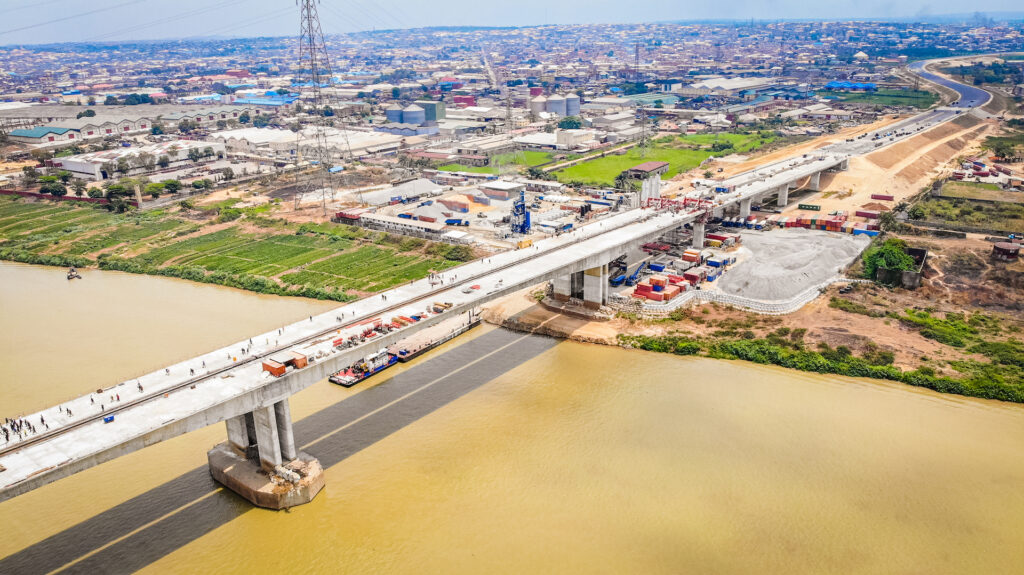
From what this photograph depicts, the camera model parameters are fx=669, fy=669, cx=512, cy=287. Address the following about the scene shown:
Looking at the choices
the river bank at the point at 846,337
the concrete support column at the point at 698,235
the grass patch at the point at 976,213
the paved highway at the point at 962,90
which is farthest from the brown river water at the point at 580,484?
the paved highway at the point at 962,90

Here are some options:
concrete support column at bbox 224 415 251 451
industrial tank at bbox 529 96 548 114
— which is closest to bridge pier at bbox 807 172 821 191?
concrete support column at bbox 224 415 251 451

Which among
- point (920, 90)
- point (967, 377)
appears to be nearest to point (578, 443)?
point (967, 377)

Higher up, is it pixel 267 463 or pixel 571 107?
pixel 571 107

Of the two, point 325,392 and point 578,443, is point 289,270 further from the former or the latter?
point 578,443

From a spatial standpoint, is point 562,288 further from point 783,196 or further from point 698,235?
point 783,196

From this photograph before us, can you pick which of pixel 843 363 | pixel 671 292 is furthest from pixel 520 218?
pixel 843 363
